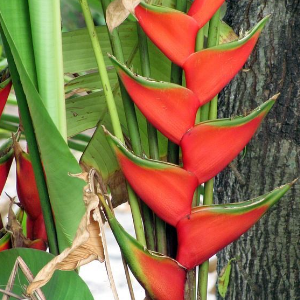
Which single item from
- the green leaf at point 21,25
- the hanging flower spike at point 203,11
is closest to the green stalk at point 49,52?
the green leaf at point 21,25

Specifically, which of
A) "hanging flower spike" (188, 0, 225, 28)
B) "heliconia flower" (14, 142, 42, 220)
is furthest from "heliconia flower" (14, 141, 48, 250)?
"hanging flower spike" (188, 0, 225, 28)

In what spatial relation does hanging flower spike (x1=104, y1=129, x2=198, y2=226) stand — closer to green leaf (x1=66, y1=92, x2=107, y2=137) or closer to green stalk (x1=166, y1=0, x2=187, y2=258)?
green stalk (x1=166, y1=0, x2=187, y2=258)

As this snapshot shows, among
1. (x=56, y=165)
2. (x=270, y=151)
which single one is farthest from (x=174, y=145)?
(x=270, y=151)

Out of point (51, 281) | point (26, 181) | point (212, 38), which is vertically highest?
point (212, 38)

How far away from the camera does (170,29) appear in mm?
439

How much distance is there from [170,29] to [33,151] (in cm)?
15

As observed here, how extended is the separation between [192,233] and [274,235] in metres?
0.26

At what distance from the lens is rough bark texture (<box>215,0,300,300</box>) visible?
636mm

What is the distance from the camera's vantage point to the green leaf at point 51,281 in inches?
17.6

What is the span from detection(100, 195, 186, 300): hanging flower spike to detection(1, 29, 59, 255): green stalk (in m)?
0.06

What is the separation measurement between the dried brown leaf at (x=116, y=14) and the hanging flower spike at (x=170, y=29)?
1 cm

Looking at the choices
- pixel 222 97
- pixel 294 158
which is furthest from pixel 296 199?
pixel 222 97

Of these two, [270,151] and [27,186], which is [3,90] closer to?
[27,186]

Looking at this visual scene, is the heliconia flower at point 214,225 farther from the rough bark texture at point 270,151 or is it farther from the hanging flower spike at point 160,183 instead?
the rough bark texture at point 270,151
